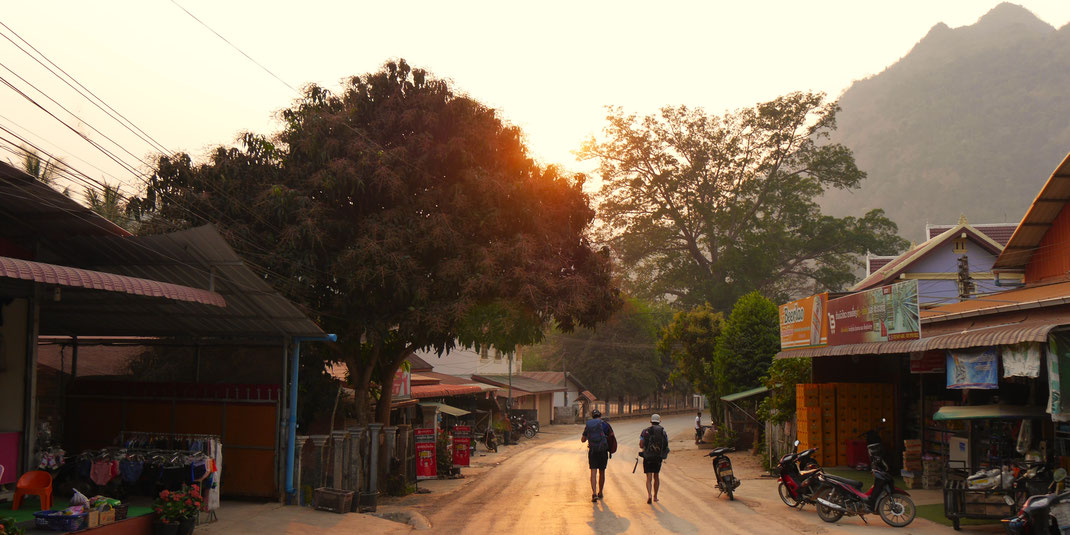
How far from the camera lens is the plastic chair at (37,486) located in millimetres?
9727

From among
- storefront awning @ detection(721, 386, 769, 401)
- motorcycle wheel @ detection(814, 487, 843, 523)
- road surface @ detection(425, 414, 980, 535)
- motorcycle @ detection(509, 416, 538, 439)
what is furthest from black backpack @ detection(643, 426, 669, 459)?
motorcycle @ detection(509, 416, 538, 439)

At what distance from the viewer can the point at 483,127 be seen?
704 inches

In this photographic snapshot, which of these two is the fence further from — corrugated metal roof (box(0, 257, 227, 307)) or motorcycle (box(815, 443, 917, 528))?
motorcycle (box(815, 443, 917, 528))

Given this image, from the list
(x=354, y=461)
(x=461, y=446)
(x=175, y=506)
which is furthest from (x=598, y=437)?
(x=461, y=446)

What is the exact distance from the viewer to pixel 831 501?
1297cm

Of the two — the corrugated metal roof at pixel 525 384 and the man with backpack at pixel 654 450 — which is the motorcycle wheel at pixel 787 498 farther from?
the corrugated metal roof at pixel 525 384

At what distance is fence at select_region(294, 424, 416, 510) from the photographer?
14102 mm

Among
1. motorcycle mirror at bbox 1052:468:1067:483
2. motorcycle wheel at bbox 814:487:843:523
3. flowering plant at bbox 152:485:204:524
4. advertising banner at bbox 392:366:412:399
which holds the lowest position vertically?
motorcycle wheel at bbox 814:487:843:523

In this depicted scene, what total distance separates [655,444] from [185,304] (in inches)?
345

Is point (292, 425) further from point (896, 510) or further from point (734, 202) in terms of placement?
point (734, 202)

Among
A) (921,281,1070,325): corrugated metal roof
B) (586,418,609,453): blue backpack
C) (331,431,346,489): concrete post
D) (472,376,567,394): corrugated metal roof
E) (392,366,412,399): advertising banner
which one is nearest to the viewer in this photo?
(921,281,1070,325): corrugated metal roof

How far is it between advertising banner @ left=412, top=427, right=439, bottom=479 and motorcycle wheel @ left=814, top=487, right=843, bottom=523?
10454 millimetres

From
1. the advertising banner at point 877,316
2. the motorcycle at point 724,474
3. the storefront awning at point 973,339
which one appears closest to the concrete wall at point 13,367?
the motorcycle at point 724,474

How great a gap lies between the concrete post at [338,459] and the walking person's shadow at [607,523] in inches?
191
